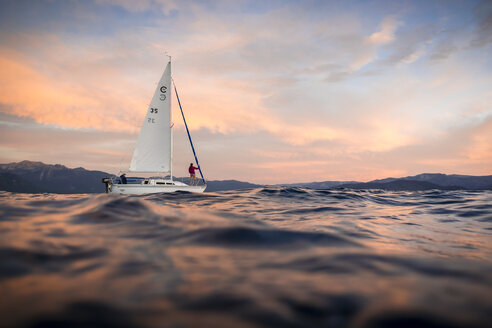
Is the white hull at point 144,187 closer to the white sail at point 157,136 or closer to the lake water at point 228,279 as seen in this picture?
the white sail at point 157,136

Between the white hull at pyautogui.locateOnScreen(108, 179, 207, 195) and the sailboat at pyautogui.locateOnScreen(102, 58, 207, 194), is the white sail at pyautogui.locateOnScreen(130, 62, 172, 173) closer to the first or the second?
the sailboat at pyautogui.locateOnScreen(102, 58, 207, 194)

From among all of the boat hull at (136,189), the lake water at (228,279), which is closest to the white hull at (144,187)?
the boat hull at (136,189)

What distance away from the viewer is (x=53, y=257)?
1.98 m

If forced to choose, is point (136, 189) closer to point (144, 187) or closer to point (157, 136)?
point (144, 187)

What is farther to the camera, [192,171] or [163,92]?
[163,92]

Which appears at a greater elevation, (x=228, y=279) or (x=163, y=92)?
(x=163, y=92)

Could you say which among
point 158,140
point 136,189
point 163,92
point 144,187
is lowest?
point 136,189

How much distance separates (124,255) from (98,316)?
40.7 inches

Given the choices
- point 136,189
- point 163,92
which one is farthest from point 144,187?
point 163,92

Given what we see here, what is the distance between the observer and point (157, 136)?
84.8 ft

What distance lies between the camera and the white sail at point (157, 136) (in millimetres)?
25312

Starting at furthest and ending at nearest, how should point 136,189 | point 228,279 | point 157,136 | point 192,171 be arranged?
1. point 192,171
2. point 157,136
3. point 136,189
4. point 228,279

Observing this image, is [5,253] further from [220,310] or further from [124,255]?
[220,310]

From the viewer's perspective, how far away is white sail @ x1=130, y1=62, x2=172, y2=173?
2531cm
